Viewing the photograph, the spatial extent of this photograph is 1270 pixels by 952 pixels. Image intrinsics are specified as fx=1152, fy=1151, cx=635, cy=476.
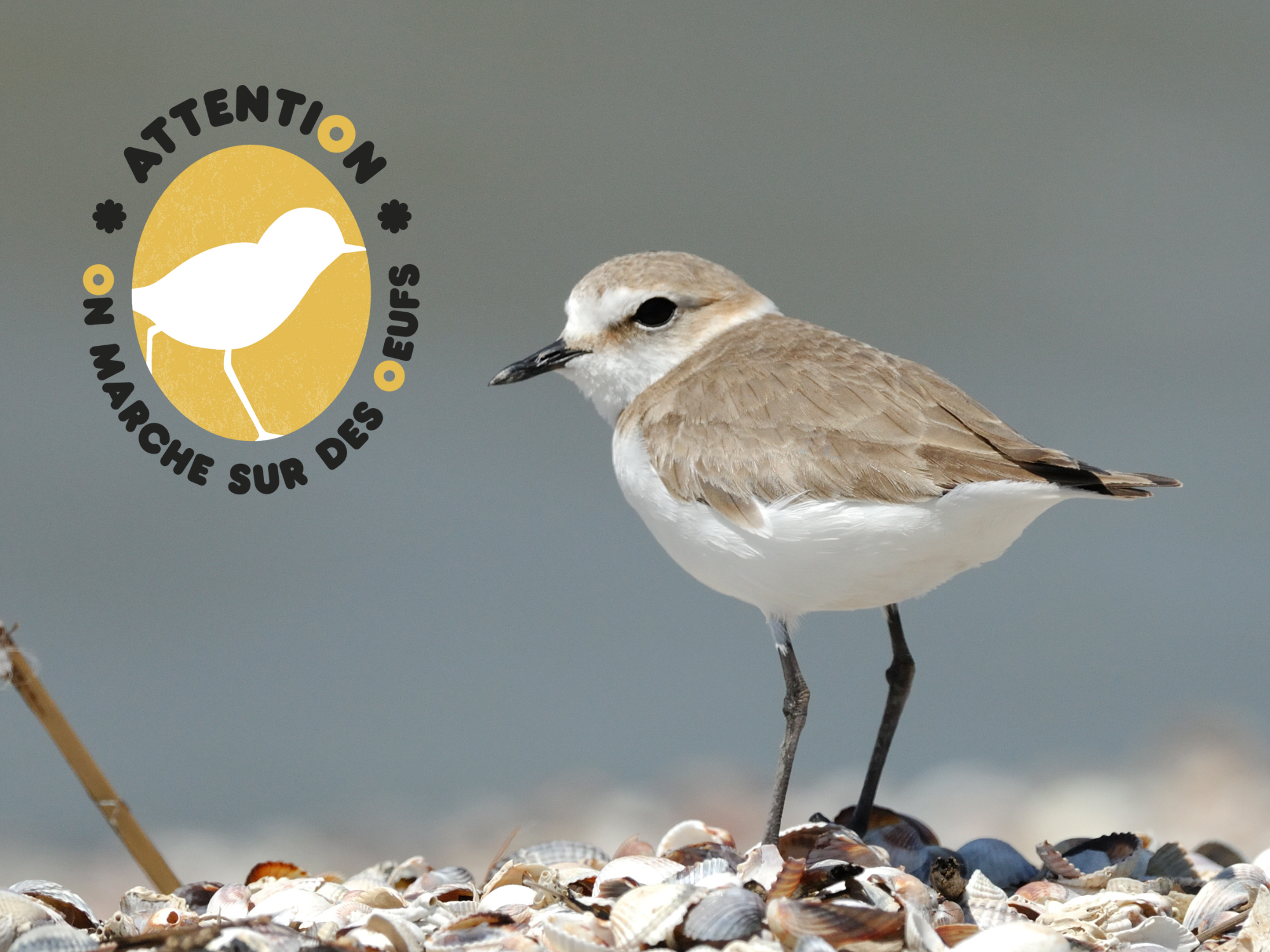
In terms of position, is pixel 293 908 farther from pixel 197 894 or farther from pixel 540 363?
pixel 540 363

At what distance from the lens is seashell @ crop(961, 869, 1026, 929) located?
255cm

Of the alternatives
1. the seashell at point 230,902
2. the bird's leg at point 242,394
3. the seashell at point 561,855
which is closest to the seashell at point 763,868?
the seashell at point 561,855

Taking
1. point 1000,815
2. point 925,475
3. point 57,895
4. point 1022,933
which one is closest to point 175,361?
point 57,895

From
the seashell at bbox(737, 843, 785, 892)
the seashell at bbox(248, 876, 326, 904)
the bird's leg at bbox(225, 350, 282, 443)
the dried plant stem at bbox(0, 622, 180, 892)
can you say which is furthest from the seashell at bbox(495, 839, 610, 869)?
the bird's leg at bbox(225, 350, 282, 443)

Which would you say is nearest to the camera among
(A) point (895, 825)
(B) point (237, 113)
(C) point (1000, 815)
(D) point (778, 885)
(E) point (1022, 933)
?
(E) point (1022, 933)

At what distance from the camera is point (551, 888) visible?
8.91 feet

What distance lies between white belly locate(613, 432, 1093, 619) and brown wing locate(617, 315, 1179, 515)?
34 mm

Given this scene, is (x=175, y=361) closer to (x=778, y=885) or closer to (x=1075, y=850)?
(x=778, y=885)

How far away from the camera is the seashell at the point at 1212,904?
261cm

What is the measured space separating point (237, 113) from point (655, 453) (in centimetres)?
197

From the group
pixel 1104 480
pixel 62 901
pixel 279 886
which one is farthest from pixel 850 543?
pixel 62 901

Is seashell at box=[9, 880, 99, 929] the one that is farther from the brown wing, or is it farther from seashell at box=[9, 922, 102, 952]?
the brown wing

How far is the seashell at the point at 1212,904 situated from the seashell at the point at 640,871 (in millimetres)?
1169

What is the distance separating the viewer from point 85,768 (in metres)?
2.63
